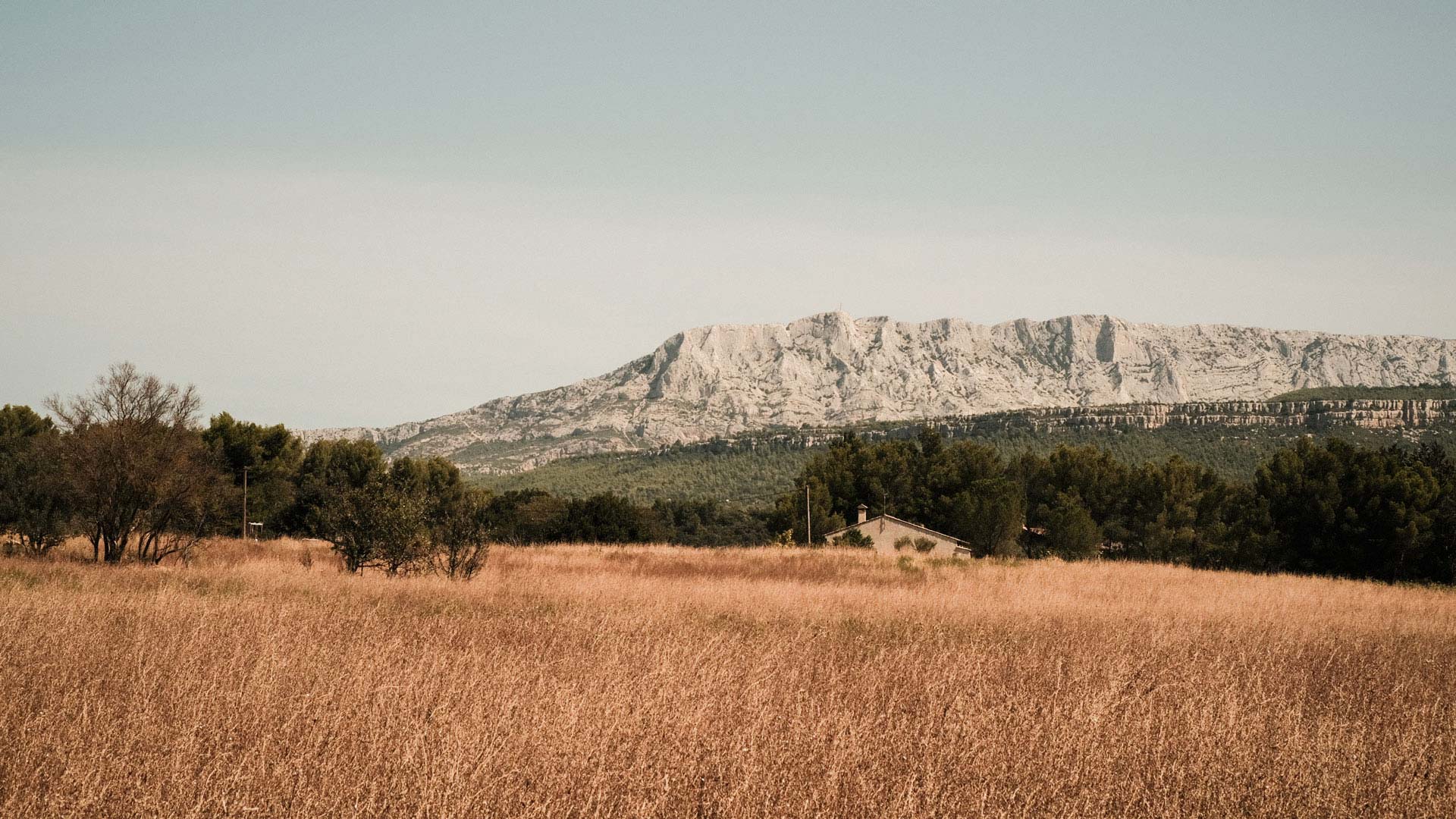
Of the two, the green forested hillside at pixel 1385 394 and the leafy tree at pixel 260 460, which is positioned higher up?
the green forested hillside at pixel 1385 394

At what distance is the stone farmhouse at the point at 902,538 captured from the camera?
51.2m

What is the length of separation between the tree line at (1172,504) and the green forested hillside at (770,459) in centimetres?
4255

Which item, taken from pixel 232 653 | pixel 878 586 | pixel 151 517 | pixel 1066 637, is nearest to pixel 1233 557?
pixel 878 586

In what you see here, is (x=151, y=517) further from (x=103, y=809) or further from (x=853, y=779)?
(x=853, y=779)

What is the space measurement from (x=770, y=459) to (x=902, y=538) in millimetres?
114844

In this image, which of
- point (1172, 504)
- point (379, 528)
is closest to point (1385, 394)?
point (1172, 504)

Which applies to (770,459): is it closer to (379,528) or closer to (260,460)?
(260,460)

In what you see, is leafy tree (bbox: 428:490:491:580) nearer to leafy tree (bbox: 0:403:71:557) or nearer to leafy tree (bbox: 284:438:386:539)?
leafy tree (bbox: 0:403:71:557)

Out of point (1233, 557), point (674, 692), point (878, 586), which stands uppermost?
point (674, 692)

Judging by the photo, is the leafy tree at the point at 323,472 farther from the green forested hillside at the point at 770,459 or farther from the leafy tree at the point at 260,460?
the green forested hillside at the point at 770,459

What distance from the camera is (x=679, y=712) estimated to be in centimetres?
684

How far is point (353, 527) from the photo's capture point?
22.3 meters

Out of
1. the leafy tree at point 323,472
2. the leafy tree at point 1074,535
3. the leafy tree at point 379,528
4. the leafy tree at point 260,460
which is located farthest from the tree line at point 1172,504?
the leafy tree at point 379,528

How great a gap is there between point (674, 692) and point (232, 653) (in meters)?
4.23
